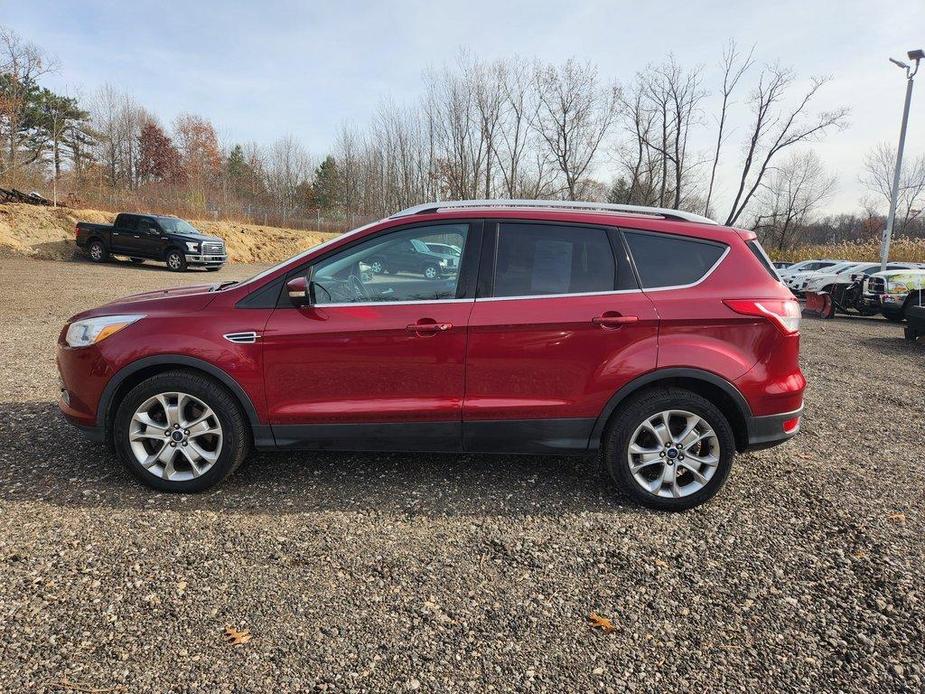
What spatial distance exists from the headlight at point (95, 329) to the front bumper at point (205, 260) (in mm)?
19785

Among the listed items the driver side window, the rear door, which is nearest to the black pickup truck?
the driver side window

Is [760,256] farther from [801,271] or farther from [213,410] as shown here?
[801,271]

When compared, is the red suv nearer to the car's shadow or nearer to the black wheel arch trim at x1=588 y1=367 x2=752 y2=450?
the black wheel arch trim at x1=588 y1=367 x2=752 y2=450

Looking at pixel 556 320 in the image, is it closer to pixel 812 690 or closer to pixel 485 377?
pixel 485 377

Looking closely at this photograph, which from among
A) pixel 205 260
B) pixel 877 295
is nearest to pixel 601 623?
pixel 877 295

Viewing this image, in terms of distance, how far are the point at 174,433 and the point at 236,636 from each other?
1.51 m

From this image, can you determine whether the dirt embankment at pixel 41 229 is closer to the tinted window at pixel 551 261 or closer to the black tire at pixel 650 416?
the tinted window at pixel 551 261

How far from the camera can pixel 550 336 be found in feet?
10.5

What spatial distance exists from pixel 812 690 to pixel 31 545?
11.6 ft

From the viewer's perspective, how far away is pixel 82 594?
8.05 ft

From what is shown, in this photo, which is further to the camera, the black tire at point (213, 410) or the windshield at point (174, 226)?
the windshield at point (174, 226)

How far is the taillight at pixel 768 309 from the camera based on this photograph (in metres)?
3.20

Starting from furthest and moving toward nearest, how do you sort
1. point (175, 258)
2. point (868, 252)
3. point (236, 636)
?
point (868, 252) → point (175, 258) → point (236, 636)

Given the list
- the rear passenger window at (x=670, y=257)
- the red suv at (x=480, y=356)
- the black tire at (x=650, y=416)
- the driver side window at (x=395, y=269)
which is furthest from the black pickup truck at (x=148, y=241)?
the black tire at (x=650, y=416)
